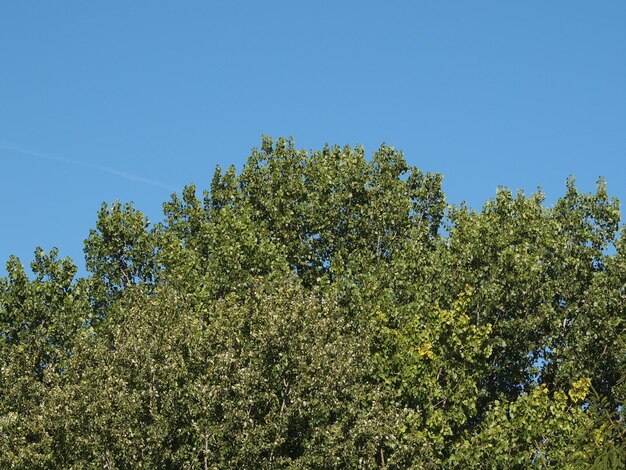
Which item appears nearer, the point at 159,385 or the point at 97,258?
the point at 159,385

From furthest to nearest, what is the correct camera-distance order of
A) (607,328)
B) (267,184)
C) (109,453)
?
(267,184) < (607,328) < (109,453)

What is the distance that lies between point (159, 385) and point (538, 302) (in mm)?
19486

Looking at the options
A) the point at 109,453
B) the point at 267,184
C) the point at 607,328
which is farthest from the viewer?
the point at 267,184

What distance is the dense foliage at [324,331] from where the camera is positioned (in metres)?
32.9

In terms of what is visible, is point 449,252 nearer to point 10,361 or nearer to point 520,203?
point 520,203

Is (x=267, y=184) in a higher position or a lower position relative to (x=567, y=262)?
higher

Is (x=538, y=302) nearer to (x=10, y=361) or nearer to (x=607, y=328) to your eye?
(x=607, y=328)

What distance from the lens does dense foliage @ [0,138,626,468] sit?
32.9 m

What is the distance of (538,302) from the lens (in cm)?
4531

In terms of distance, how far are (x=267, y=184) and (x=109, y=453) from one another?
79.4ft

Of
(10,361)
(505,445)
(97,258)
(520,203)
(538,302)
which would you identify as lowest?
(505,445)

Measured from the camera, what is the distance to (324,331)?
117 feet

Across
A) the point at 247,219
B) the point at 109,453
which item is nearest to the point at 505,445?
the point at 109,453

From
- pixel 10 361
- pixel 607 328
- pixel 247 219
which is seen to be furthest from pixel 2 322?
pixel 607 328
